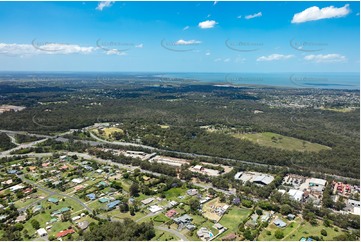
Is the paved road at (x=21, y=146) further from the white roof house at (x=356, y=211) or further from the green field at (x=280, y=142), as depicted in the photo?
the white roof house at (x=356, y=211)

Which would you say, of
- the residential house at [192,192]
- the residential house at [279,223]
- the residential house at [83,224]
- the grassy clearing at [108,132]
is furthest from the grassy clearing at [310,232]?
the grassy clearing at [108,132]

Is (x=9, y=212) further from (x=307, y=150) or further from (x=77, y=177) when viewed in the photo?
(x=307, y=150)

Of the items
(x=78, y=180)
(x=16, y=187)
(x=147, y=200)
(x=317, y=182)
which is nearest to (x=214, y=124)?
(x=317, y=182)

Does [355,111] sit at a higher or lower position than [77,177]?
higher

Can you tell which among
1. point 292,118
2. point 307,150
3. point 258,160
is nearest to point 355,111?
point 292,118

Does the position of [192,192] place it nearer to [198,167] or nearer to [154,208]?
[154,208]

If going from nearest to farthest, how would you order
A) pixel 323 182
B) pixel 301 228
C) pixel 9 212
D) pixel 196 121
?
1. pixel 301 228
2. pixel 9 212
3. pixel 323 182
4. pixel 196 121
